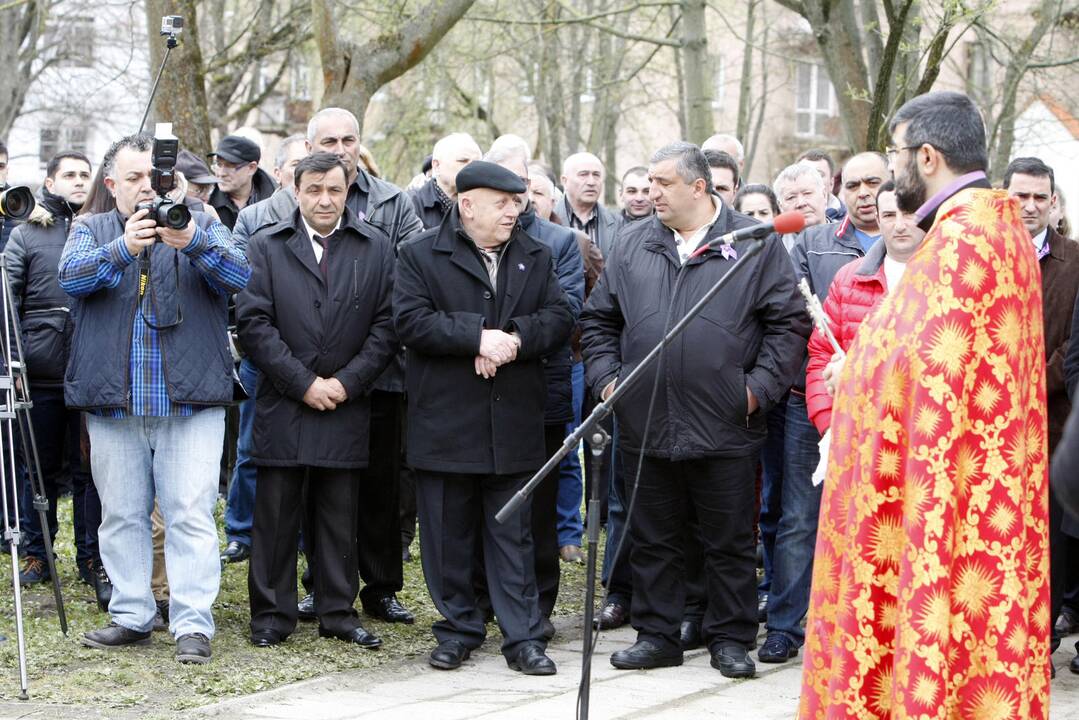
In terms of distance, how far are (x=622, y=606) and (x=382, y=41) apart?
23.4 feet

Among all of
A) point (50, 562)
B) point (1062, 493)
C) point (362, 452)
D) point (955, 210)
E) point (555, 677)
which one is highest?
point (955, 210)

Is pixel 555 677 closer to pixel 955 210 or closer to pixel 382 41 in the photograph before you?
pixel 955 210

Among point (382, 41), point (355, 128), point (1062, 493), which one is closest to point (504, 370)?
point (355, 128)

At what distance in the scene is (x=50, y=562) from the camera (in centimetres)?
728

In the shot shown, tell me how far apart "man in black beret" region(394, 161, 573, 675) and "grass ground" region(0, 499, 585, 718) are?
518 millimetres

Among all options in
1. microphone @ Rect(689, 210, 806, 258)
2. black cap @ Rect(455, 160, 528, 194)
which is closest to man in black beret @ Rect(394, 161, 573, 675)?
black cap @ Rect(455, 160, 528, 194)

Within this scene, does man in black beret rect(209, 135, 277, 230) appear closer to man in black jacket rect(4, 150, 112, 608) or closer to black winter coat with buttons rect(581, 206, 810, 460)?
man in black jacket rect(4, 150, 112, 608)

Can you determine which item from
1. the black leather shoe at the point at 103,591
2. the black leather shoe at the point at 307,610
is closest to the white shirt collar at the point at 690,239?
the black leather shoe at the point at 307,610

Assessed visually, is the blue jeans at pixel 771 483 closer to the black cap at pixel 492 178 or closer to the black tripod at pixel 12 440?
the black cap at pixel 492 178

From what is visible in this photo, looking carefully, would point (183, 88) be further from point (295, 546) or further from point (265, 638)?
point (265, 638)

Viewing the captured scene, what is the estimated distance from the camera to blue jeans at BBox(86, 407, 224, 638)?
23.4 feet

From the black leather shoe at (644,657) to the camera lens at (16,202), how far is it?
11.1 ft

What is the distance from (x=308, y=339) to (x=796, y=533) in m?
2.54

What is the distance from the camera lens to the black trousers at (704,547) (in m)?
7.14
